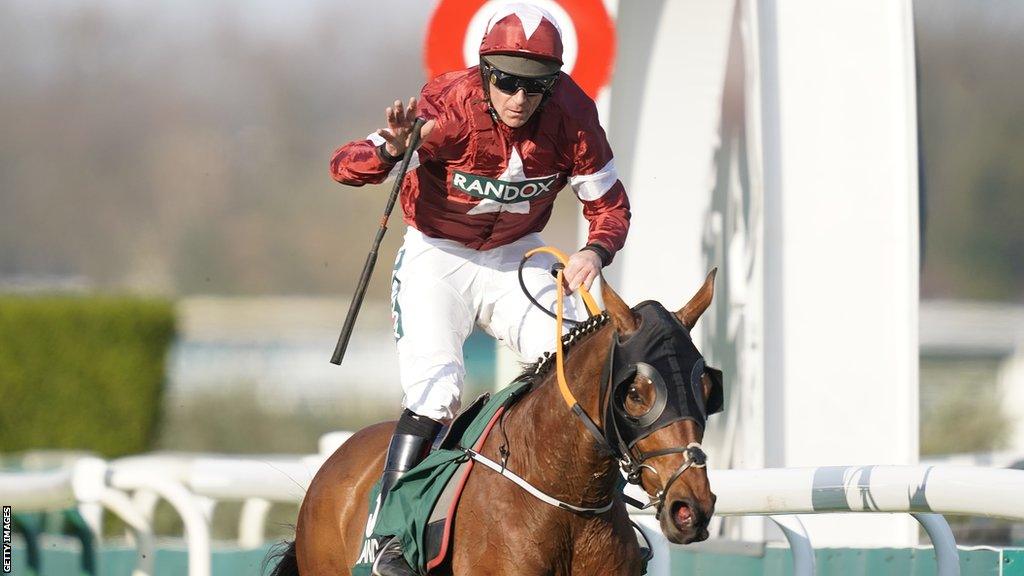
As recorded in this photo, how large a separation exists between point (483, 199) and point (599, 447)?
1.01 m

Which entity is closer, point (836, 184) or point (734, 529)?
point (836, 184)

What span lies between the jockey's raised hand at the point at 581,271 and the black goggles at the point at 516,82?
0.48m

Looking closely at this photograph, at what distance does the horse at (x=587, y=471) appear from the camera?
11.3 feet

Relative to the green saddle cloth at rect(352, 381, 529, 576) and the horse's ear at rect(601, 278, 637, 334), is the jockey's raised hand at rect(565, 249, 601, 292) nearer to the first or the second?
the green saddle cloth at rect(352, 381, 529, 576)

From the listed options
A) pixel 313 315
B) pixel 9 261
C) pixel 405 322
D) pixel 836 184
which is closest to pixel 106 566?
pixel 405 322

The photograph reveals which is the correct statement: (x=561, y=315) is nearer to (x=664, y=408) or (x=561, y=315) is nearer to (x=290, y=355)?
(x=664, y=408)

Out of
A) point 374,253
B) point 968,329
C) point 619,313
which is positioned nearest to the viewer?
point 619,313

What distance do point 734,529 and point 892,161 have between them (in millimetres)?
1670

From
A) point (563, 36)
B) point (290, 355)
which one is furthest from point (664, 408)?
point (290, 355)

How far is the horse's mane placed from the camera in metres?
3.92

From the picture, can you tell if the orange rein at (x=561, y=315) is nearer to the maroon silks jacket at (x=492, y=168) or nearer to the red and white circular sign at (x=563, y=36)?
the maroon silks jacket at (x=492, y=168)

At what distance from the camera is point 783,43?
5797mm

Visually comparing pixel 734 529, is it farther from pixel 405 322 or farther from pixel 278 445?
pixel 278 445

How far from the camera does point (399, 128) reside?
4141mm
